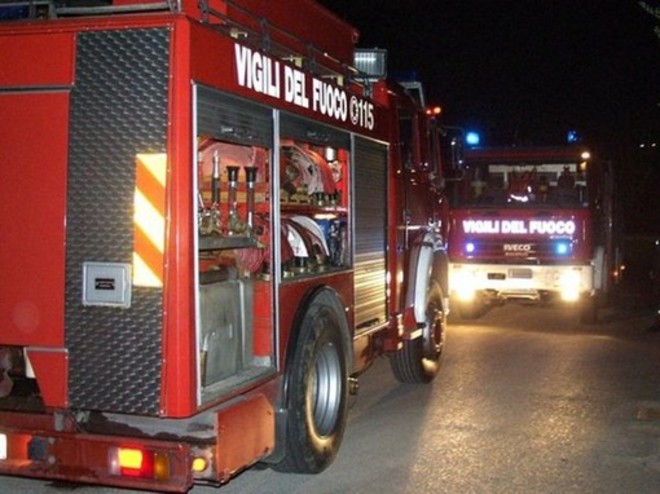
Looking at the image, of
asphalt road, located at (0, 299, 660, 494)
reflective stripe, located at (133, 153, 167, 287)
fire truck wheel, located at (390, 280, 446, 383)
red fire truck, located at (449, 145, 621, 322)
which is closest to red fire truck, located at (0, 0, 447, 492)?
reflective stripe, located at (133, 153, 167, 287)

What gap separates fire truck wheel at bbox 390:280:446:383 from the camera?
907cm

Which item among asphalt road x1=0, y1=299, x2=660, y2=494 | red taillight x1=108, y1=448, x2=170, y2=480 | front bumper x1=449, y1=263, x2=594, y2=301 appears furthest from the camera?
front bumper x1=449, y1=263, x2=594, y2=301

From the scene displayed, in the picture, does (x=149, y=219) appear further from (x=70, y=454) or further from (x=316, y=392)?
(x=316, y=392)

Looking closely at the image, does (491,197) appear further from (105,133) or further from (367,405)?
(105,133)

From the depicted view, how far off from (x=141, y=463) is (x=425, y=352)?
513 centimetres

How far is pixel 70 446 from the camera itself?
14.9 ft

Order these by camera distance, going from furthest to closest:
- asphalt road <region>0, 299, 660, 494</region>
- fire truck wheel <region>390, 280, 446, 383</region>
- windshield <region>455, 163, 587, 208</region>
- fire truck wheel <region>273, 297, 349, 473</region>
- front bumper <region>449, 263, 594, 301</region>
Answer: windshield <region>455, 163, 587, 208</region>, front bumper <region>449, 263, 594, 301</region>, fire truck wheel <region>390, 280, 446, 383</region>, asphalt road <region>0, 299, 660, 494</region>, fire truck wheel <region>273, 297, 349, 473</region>

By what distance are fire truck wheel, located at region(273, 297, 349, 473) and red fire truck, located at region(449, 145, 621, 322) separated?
8.17 m

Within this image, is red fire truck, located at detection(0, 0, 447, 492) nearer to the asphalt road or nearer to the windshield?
the asphalt road

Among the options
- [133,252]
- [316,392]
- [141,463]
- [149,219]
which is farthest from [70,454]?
[316,392]

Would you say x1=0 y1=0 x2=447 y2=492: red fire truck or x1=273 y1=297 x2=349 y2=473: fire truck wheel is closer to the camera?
x1=0 y1=0 x2=447 y2=492: red fire truck

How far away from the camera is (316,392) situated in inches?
247

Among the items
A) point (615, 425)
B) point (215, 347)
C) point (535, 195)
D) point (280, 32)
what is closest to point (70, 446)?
point (215, 347)

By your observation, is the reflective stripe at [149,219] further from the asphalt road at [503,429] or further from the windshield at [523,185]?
the windshield at [523,185]
